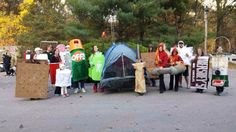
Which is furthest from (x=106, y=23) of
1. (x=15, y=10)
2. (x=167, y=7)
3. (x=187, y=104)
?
(x=15, y=10)

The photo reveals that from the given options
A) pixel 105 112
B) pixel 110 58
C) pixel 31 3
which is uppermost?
pixel 31 3

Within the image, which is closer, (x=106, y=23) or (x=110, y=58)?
(x=110, y=58)

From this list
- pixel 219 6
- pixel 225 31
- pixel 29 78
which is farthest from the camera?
pixel 225 31

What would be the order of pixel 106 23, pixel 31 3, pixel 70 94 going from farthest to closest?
pixel 31 3 → pixel 106 23 → pixel 70 94

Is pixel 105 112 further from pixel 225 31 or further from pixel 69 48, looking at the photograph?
pixel 225 31

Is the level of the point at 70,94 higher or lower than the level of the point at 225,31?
lower

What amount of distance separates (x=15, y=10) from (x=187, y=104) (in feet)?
175

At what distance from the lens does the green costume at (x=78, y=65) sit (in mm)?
15328

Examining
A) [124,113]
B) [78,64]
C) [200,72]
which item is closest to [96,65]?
[78,64]

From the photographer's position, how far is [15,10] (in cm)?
6150

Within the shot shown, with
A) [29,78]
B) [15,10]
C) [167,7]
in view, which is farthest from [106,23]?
[15,10]

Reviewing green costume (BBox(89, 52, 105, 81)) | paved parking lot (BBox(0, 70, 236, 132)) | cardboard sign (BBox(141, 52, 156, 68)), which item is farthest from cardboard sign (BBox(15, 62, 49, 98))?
cardboard sign (BBox(141, 52, 156, 68))

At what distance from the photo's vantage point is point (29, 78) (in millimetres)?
14039

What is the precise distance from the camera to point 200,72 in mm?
14219
